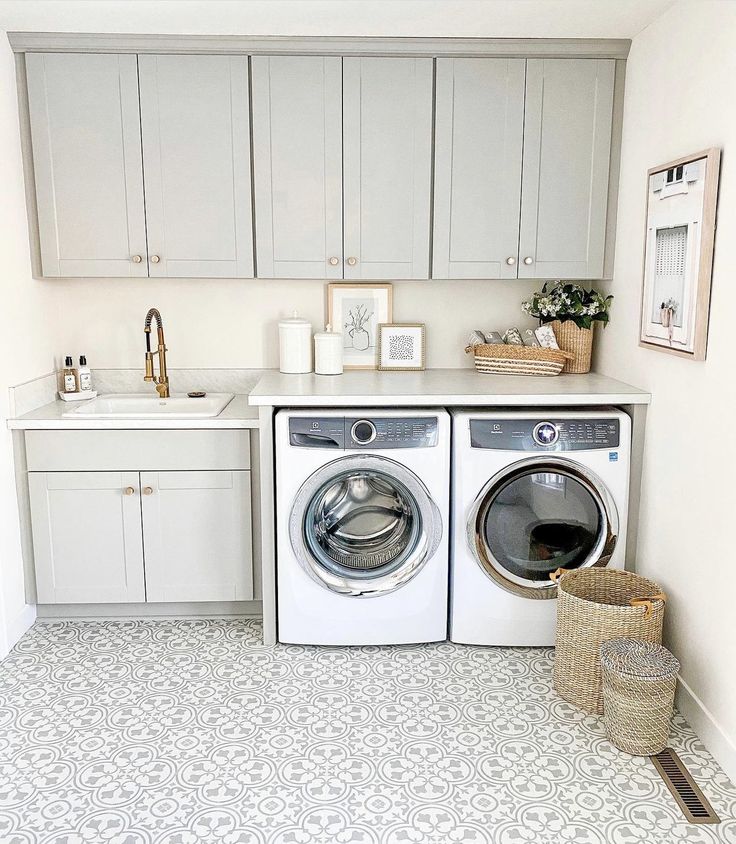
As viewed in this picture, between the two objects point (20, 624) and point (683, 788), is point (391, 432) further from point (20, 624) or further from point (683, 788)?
point (20, 624)

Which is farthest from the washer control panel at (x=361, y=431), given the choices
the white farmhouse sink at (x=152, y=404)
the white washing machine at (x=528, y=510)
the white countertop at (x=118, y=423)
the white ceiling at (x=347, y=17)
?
the white ceiling at (x=347, y=17)

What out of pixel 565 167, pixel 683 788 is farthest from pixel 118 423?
pixel 683 788

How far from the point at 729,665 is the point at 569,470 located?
85 cm

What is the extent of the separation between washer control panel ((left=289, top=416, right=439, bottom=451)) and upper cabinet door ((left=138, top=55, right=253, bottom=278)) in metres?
0.80

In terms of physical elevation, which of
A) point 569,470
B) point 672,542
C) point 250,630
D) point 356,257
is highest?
point 356,257

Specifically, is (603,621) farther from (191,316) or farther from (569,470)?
(191,316)

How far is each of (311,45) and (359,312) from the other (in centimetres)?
112

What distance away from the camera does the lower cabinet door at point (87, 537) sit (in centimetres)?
296

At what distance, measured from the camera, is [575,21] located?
275 centimetres

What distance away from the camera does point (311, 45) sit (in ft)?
9.62

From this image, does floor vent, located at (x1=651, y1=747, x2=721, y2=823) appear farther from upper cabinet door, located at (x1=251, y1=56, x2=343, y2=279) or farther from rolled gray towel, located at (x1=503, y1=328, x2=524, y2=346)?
upper cabinet door, located at (x1=251, y1=56, x2=343, y2=279)

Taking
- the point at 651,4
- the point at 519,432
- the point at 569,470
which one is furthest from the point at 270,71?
the point at 569,470

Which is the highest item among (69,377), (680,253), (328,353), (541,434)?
(680,253)

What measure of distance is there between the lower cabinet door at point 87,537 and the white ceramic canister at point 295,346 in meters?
0.83
